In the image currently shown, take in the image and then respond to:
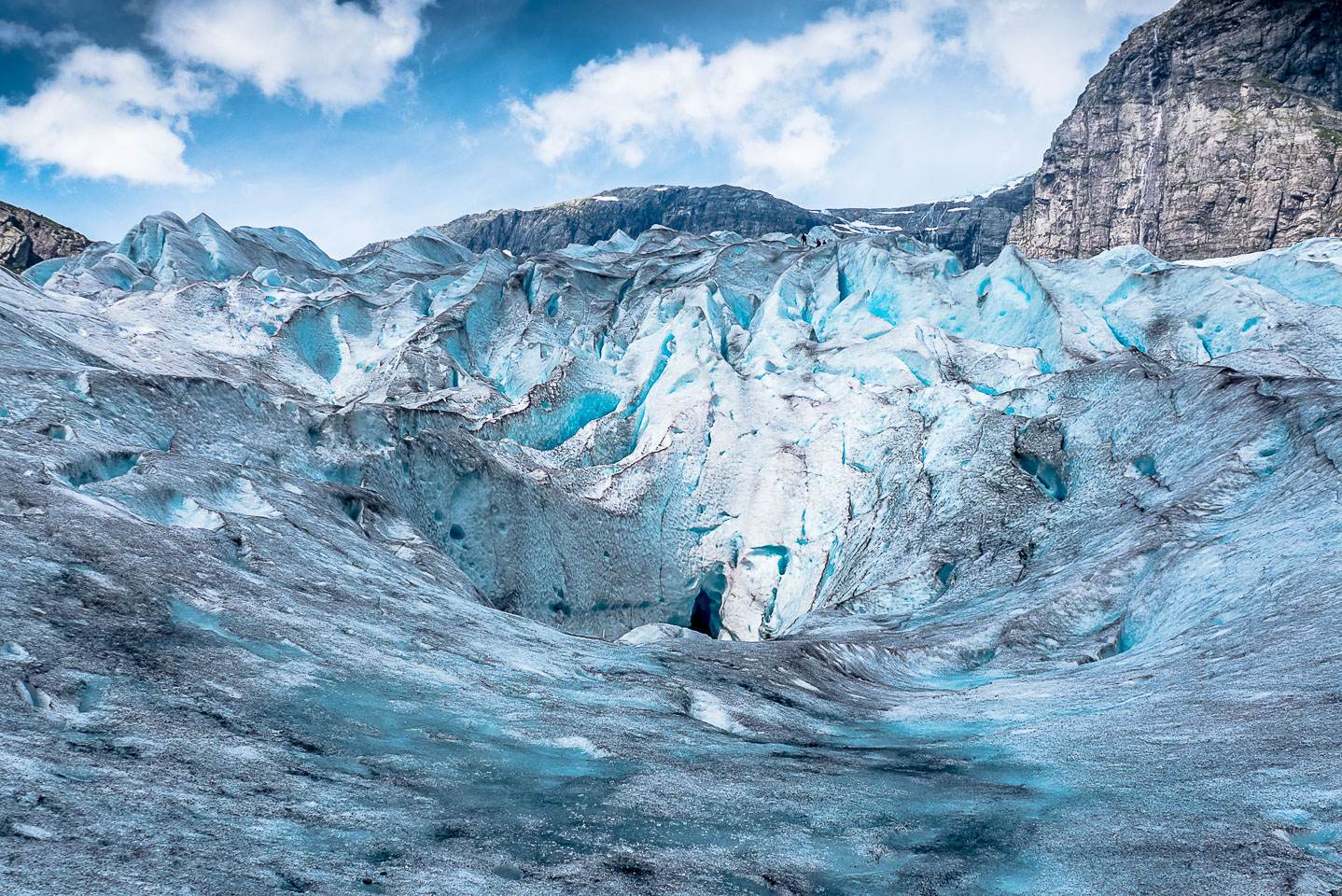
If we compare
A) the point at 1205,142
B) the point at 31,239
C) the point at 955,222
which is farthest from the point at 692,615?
the point at 1205,142

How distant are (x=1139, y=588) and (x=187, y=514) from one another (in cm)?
1143

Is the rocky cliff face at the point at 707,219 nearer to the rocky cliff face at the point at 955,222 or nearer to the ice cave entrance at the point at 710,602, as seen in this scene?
the rocky cliff face at the point at 955,222

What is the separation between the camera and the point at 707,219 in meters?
77.3

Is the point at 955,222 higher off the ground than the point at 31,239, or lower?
higher

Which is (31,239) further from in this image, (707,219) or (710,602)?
→ (710,602)

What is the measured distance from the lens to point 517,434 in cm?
2112

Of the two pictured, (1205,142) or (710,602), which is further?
(1205,142)

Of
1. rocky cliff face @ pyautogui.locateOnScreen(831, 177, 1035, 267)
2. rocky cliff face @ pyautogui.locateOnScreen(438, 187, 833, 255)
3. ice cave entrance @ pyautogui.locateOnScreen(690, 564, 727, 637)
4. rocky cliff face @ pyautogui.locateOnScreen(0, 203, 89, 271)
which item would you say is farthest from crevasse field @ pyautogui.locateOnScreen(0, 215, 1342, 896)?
rocky cliff face @ pyautogui.locateOnScreen(831, 177, 1035, 267)

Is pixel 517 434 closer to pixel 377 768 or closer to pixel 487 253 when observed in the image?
pixel 377 768

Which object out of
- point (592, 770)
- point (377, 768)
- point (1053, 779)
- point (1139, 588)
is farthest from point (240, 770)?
point (1139, 588)

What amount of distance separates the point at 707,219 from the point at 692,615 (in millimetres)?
64298

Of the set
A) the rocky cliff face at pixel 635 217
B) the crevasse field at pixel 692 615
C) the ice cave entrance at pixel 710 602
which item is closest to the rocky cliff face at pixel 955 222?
the rocky cliff face at pixel 635 217

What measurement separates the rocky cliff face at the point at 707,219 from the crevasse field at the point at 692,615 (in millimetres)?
53788

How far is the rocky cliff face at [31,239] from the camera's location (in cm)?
5031
